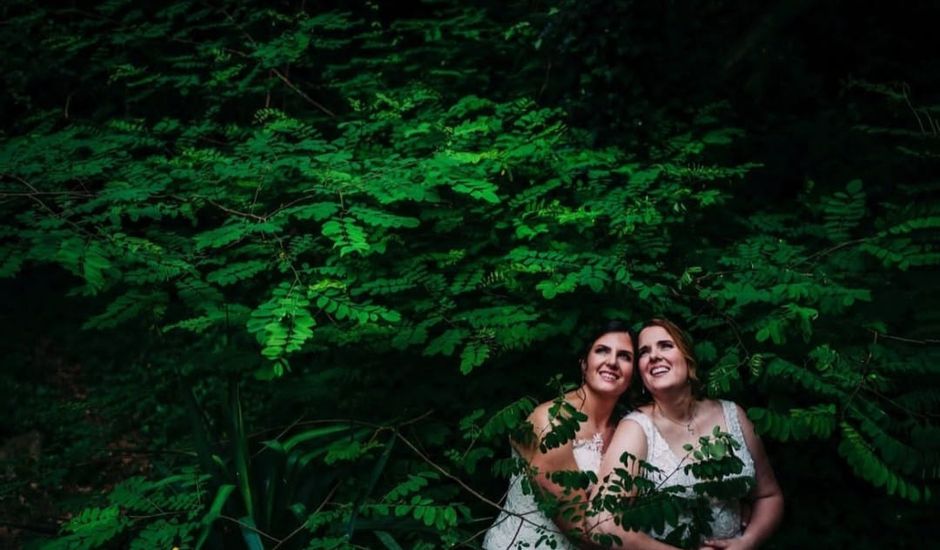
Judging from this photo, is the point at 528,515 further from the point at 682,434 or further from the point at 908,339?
the point at 908,339

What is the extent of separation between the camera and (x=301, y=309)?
2.69m

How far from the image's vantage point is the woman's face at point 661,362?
9.64 ft

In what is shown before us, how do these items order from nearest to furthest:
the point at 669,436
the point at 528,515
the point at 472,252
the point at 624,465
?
the point at 624,465 < the point at 669,436 < the point at 528,515 < the point at 472,252

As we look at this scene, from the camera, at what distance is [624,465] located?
2719 mm

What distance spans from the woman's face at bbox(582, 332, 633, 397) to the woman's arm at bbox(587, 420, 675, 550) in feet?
0.58

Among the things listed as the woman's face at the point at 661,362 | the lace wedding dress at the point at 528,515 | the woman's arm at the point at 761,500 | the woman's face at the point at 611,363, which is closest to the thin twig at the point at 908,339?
the woman's arm at the point at 761,500

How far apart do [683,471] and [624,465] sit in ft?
1.09

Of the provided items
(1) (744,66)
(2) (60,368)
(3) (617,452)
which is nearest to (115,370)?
(2) (60,368)

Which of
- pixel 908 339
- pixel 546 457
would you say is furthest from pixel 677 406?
pixel 908 339

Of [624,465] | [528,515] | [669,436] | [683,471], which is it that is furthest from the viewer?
[528,515]

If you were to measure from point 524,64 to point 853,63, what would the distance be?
118 inches

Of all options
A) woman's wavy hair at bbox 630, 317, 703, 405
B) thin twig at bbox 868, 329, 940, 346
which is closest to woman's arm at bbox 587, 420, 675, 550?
woman's wavy hair at bbox 630, 317, 703, 405

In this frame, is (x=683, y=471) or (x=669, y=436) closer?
(x=683, y=471)

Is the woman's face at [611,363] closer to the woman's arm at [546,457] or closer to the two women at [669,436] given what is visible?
the two women at [669,436]
